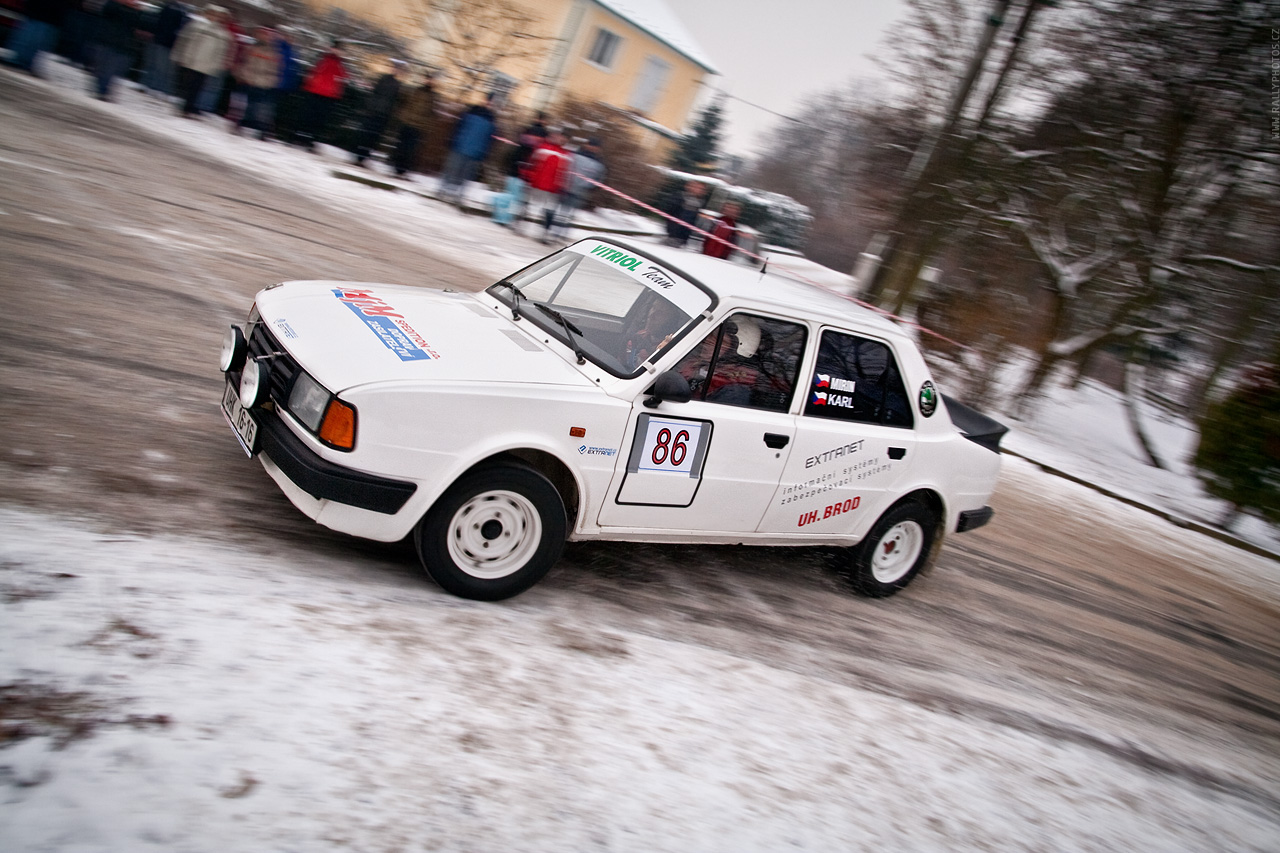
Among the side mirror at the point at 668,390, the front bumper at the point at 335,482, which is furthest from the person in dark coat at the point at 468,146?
the front bumper at the point at 335,482

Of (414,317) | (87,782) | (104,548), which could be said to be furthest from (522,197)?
(87,782)

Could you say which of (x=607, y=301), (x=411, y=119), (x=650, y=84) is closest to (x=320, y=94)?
(x=411, y=119)

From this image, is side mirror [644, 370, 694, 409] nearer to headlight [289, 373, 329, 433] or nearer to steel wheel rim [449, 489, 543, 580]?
steel wheel rim [449, 489, 543, 580]

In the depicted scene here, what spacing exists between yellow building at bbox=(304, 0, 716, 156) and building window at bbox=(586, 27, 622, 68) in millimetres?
42

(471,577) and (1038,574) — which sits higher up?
(1038,574)

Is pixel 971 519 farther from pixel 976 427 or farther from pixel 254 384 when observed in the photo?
pixel 254 384

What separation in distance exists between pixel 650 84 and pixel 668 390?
38896mm

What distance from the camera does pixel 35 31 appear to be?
44.4 ft

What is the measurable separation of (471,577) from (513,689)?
66 centimetres

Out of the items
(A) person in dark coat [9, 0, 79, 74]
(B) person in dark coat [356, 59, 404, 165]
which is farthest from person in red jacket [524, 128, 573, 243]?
(A) person in dark coat [9, 0, 79, 74]

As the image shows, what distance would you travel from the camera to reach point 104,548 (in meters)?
3.54

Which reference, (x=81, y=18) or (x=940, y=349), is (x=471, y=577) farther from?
(x=81, y=18)

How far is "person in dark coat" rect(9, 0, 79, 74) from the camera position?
531 inches

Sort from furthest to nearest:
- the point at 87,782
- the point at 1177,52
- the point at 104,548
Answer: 1. the point at 1177,52
2. the point at 104,548
3. the point at 87,782
